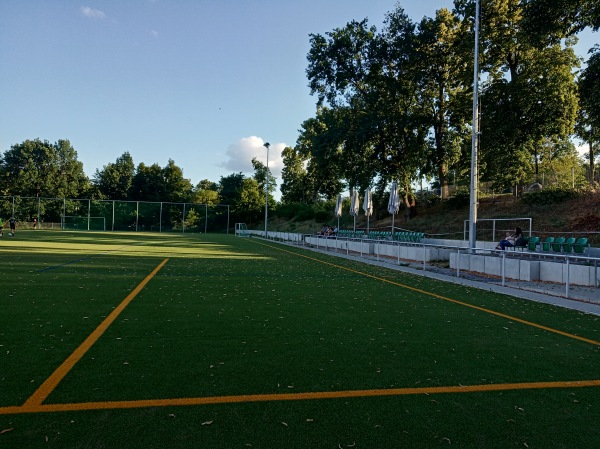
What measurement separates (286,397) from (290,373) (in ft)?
1.92

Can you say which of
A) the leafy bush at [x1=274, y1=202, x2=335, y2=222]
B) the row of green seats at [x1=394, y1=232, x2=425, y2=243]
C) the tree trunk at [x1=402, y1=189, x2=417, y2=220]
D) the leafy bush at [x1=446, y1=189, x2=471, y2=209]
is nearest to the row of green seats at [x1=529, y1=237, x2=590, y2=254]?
the row of green seats at [x1=394, y1=232, x2=425, y2=243]

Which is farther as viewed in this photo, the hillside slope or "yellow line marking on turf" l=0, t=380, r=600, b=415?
the hillside slope

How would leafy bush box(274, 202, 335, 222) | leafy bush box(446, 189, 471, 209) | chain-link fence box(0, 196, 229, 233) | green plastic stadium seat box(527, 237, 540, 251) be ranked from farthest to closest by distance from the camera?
chain-link fence box(0, 196, 229, 233), leafy bush box(274, 202, 335, 222), leafy bush box(446, 189, 471, 209), green plastic stadium seat box(527, 237, 540, 251)

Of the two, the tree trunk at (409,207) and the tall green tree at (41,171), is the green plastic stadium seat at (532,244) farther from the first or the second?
the tall green tree at (41,171)

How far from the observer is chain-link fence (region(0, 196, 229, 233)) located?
61906mm

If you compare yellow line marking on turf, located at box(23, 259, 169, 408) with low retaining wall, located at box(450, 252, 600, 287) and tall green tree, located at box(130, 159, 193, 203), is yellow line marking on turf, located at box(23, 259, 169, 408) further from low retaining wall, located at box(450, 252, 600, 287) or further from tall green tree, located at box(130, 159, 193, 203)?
tall green tree, located at box(130, 159, 193, 203)

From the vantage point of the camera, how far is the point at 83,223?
6306cm

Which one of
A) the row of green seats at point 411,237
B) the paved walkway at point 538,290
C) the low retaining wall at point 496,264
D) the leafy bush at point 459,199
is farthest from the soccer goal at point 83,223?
the paved walkway at point 538,290

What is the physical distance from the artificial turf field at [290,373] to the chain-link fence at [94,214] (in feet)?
198

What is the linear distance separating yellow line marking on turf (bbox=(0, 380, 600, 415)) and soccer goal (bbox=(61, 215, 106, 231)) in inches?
2600

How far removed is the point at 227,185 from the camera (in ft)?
281

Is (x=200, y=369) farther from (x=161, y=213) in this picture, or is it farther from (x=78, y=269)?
(x=161, y=213)

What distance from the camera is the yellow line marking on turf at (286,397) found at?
10.9 feet

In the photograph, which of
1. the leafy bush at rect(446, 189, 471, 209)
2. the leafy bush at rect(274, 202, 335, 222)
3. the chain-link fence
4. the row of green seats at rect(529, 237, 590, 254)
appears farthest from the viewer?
the chain-link fence
